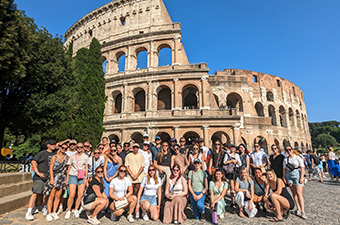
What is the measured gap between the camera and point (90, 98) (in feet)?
53.5

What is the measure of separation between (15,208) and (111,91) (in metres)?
16.1

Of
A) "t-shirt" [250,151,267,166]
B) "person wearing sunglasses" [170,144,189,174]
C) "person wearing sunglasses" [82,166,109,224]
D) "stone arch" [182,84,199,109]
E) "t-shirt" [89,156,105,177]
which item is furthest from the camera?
"stone arch" [182,84,199,109]

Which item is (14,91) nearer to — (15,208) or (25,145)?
(15,208)

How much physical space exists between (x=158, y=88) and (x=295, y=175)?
15600 mm

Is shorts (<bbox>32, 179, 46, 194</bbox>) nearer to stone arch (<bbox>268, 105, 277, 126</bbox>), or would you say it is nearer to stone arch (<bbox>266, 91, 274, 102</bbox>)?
stone arch (<bbox>268, 105, 277, 126</bbox>)

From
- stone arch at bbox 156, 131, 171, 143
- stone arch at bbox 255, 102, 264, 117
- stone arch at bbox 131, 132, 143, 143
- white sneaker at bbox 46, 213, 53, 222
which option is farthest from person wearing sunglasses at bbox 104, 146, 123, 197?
stone arch at bbox 255, 102, 264, 117

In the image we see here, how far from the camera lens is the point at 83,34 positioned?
2555cm

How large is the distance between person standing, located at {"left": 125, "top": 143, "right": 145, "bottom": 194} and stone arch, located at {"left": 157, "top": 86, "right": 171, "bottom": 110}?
47.5ft

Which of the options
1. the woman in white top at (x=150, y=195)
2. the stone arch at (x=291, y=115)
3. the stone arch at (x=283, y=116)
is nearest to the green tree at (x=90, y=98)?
the woman in white top at (x=150, y=195)

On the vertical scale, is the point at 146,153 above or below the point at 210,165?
above

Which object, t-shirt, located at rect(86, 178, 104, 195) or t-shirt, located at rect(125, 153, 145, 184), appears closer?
t-shirt, located at rect(86, 178, 104, 195)

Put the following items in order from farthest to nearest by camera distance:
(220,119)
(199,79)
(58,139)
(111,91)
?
(111,91) → (199,79) → (220,119) → (58,139)

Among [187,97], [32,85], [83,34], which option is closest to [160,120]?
[187,97]

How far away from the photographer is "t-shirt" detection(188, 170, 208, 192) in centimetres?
488
